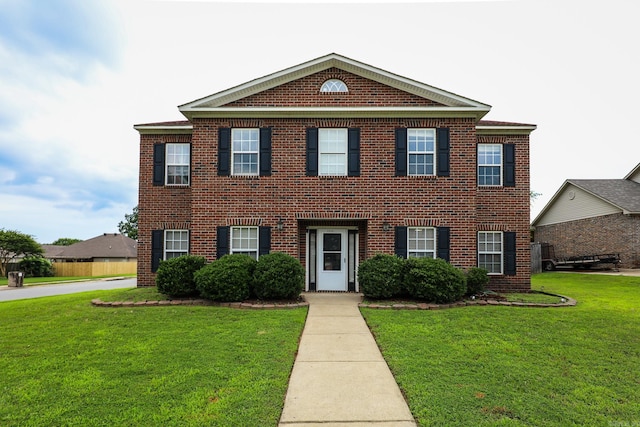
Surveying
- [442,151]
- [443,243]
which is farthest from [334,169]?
[443,243]

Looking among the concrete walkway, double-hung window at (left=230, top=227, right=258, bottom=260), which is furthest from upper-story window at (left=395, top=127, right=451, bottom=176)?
the concrete walkway

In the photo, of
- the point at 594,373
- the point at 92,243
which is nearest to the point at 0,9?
the point at 594,373

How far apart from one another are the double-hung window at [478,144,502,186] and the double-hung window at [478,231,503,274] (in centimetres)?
176

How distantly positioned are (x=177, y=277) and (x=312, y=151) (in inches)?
217

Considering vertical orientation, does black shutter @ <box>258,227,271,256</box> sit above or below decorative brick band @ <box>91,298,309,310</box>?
above

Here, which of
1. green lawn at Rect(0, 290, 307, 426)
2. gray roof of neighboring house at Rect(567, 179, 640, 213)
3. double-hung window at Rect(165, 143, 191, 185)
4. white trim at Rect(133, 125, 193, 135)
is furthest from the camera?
gray roof of neighboring house at Rect(567, 179, 640, 213)

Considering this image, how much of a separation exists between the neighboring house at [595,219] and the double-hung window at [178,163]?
2328 centimetres

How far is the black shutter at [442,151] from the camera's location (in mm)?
11898

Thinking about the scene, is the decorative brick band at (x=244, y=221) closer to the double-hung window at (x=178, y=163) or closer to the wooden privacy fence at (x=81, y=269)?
the double-hung window at (x=178, y=163)

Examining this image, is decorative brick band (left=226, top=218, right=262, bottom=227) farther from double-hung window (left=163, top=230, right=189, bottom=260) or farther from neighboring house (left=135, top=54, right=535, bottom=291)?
double-hung window (left=163, top=230, right=189, bottom=260)

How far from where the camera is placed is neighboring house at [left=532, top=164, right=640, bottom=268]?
21.4m

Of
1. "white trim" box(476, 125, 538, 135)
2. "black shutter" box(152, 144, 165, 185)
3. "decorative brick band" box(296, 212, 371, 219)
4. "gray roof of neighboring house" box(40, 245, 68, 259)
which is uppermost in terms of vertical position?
"white trim" box(476, 125, 538, 135)

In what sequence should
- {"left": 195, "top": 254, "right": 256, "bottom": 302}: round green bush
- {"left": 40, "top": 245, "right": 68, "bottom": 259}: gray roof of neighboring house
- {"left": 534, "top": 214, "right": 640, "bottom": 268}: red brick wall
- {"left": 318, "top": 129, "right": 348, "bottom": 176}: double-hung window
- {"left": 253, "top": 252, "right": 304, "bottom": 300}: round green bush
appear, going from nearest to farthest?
{"left": 195, "top": 254, "right": 256, "bottom": 302}: round green bush, {"left": 253, "top": 252, "right": 304, "bottom": 300}: round green bush, {"left": 318, "top": 129, "right": 348, "bottom": 176}: double-hung window, {"left": 534, "top": 214, "right": 640, "bottom": 268}: red brick wall, {"left": 40, "top": 245, "right": 68, "bottom": 259}: gray roof of neighboring house

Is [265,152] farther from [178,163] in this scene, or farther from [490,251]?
[490,251]
